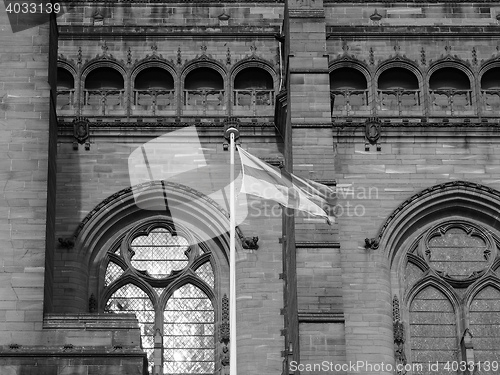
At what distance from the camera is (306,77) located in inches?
1257

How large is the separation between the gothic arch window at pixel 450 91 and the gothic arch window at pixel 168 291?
6608 millimetres

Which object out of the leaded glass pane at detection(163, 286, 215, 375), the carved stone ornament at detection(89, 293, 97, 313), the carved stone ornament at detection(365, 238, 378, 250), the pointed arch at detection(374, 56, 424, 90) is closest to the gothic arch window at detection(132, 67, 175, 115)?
the leaded glass pane at detection(163, 286, 215, 375)

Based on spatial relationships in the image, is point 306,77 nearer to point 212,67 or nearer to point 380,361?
point 212,67

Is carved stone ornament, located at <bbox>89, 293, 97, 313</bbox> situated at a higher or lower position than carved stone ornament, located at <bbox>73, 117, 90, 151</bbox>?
lower

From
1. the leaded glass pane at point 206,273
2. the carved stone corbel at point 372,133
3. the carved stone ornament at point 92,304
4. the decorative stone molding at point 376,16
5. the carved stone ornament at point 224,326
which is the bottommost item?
the carved stone ornament at point 224,326

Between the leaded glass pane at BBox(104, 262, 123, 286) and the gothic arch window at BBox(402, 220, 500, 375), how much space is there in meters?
6.27

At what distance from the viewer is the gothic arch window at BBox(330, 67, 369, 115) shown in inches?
1341

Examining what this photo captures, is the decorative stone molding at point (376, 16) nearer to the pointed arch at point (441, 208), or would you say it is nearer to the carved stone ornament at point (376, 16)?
the carved stone ornament at point (376, 16)

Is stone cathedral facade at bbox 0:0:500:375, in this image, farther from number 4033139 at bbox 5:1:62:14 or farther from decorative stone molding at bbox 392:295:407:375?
number 4033139 at bbox 5:1:62:14

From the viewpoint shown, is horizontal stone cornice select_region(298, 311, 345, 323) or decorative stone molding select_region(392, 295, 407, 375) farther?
decorative stone molding select_region(392, 295, 407, 375)

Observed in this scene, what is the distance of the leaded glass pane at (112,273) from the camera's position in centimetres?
3228

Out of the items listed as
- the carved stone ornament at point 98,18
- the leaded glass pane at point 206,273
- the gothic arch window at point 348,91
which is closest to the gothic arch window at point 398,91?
the gothic arch window at point 348,91

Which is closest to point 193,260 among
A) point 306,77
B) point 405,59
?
point 306,77

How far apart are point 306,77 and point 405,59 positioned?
11.8 ft
